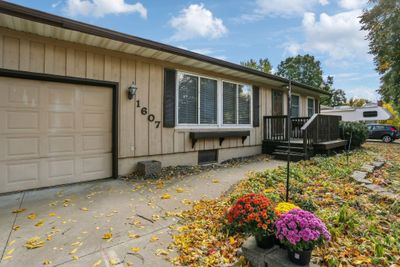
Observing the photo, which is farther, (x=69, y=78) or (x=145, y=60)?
(x=145, y=60)

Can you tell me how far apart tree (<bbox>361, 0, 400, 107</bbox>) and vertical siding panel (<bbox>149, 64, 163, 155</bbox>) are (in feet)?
48.0

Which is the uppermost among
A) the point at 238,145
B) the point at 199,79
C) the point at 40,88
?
the point at 199,79

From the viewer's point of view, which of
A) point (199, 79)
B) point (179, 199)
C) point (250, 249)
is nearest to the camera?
point (250, 249)

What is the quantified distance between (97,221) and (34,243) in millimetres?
703

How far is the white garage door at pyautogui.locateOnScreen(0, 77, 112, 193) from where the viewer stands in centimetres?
404

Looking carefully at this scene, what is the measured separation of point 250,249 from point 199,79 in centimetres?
520

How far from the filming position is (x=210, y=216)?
317cm

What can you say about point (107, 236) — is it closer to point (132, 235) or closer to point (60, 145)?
point (132, 235)

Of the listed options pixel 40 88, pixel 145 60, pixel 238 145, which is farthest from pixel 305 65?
pixel 40 88

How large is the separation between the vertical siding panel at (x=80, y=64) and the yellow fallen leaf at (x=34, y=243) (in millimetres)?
3143

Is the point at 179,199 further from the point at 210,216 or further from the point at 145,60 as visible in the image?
the point at 145,60

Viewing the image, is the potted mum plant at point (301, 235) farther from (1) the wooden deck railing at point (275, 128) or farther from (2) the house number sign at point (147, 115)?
(1) the wooden deck railing at point (275, 128)

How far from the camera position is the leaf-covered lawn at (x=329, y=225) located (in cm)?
219

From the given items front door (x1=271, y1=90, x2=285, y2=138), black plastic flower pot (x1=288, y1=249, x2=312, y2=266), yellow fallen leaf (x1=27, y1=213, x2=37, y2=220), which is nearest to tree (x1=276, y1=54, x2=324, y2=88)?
front door (x1=271, y1=90, x2=285, y2=138)
